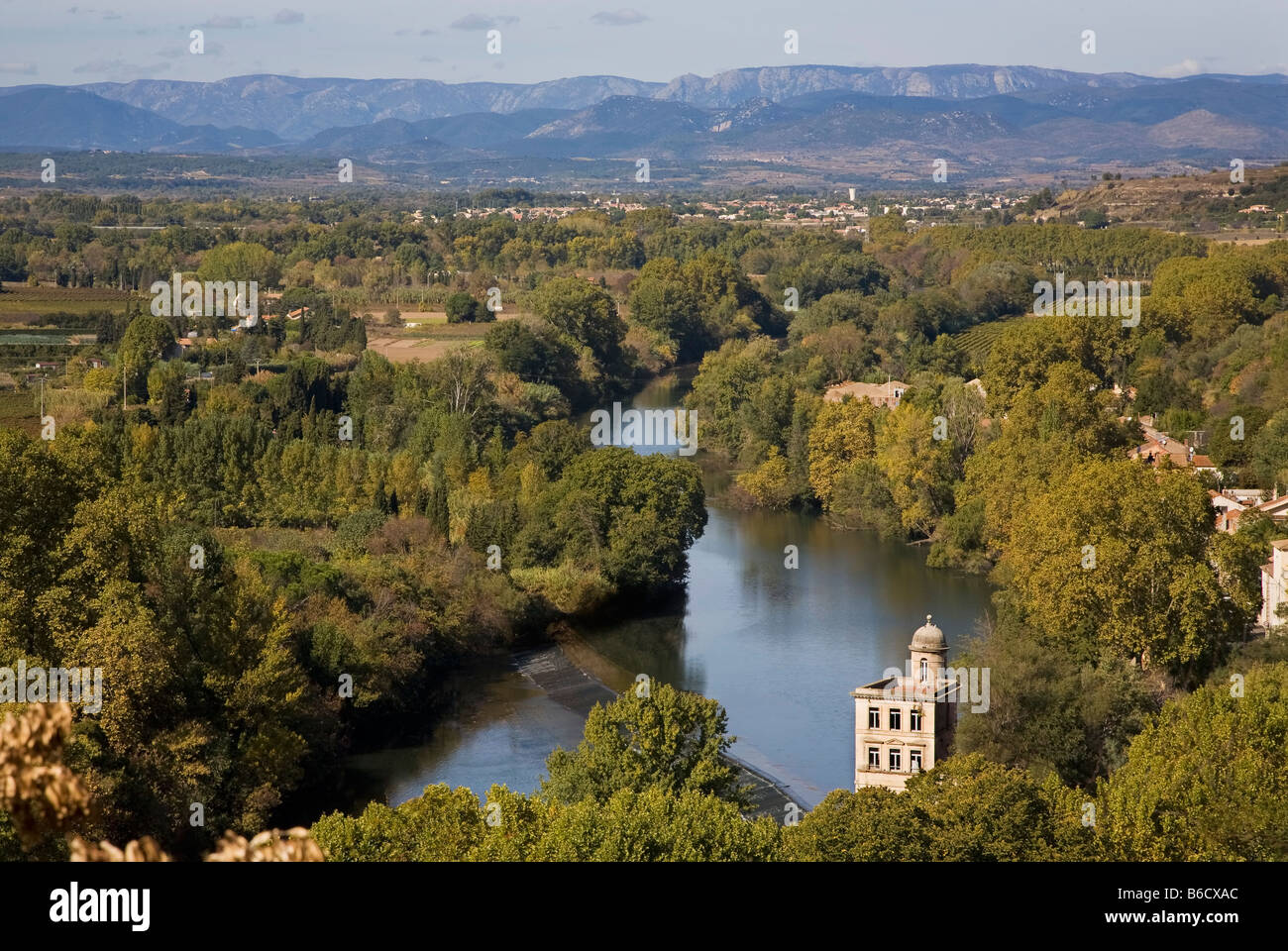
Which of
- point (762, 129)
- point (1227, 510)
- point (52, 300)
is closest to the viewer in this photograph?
point (1227, 510)

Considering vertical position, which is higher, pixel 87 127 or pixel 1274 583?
pixel 87 127

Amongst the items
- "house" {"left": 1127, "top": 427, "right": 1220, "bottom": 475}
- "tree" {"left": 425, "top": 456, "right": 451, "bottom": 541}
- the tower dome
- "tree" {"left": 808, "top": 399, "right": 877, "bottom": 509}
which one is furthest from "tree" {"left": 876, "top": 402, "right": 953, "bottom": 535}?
the tower dome

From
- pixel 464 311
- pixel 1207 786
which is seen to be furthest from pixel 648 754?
pixel 464 311

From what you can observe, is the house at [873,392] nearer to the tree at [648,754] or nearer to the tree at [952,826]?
the tree at [648,754]

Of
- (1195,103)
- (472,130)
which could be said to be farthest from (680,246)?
(472,130)

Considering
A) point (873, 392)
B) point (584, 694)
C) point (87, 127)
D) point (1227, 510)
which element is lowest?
point (584, 694)

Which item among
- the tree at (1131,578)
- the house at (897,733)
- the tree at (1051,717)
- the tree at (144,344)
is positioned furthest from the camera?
the tree at (144,344)

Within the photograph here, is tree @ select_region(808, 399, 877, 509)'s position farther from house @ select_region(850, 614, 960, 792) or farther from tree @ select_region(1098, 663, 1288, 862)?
tree @ select_region(1098, 663, 1288, 862)

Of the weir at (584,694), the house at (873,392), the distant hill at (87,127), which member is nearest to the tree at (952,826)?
the weir at (584,694)

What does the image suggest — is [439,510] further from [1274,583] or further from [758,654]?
[1274,583]
